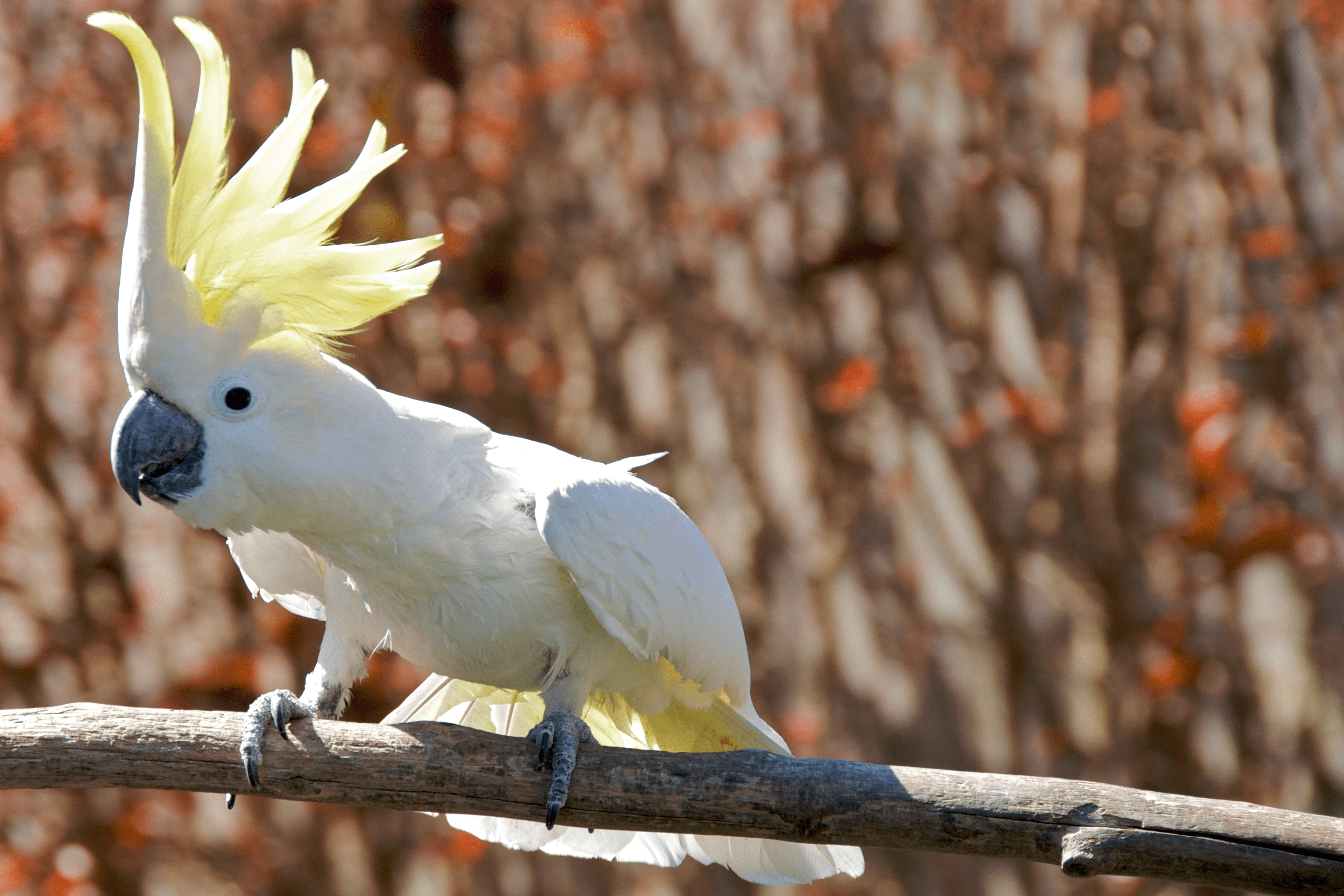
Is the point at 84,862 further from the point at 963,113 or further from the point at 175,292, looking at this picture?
the point at 963,113

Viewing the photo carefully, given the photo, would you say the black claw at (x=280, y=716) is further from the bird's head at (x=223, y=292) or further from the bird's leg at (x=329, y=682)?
the bird's head at (x=223, y=292)

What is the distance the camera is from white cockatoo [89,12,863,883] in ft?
3.84

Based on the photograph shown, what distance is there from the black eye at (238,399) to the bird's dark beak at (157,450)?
0.13ft

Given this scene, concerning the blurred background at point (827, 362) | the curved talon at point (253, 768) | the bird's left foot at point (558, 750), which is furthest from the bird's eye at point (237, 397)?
the blurred background at point (827, 362)

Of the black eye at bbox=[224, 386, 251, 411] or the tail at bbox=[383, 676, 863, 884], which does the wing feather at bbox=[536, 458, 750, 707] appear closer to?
the tail at bbox=[383, 676, 863, 884]

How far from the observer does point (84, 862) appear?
8.52 feet

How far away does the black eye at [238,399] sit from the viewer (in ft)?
3.91

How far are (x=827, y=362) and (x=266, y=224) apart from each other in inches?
75.5

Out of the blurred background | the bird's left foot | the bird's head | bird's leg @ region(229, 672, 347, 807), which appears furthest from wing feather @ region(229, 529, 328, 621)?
the blurred background

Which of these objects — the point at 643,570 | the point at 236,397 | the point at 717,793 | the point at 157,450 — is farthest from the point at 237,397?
the point at 717,793

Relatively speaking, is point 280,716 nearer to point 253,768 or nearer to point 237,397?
point 253,768

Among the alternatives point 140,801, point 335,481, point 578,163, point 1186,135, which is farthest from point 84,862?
point 1186,135

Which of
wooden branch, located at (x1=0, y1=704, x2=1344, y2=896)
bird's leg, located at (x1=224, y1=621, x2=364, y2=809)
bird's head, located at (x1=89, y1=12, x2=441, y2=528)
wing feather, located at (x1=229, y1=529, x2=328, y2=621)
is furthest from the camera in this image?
wing feather, located at (x1=229, y1=529, x2=328, y2=621)

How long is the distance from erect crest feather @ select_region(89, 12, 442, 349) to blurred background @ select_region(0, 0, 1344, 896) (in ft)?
5.19
